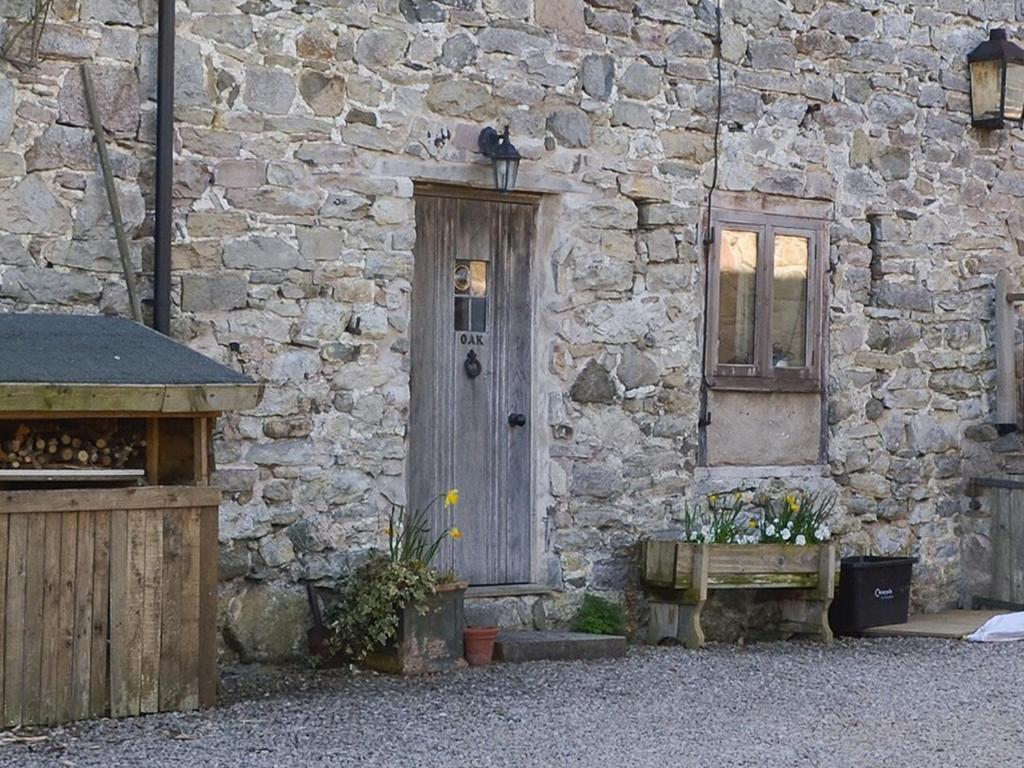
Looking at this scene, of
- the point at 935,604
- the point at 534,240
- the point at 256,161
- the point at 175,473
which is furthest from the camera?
the point at 935,604

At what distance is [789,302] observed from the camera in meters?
10.4

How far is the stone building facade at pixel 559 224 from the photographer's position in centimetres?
809

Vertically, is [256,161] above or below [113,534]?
above

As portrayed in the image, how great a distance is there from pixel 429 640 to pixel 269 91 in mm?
2647

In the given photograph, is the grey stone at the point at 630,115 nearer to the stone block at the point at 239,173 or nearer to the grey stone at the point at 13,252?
the stone block at the point at 239,173

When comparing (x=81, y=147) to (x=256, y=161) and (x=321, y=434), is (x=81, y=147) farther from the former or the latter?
(x=321, y=434)

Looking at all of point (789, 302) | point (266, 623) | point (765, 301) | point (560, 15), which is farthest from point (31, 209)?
point (789, 302)

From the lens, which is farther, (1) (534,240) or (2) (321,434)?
(1) (534,240)

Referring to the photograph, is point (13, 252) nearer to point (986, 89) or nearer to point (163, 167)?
point (163, 167)

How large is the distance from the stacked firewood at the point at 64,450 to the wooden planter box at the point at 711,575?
3.28 metres

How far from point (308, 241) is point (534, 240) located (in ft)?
4.75

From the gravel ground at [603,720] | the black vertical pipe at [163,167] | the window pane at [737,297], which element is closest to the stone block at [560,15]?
the window pane at [737,297]

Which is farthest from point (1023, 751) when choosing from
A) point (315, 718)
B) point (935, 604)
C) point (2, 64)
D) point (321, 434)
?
point (2, 64)

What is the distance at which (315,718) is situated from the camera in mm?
7133
